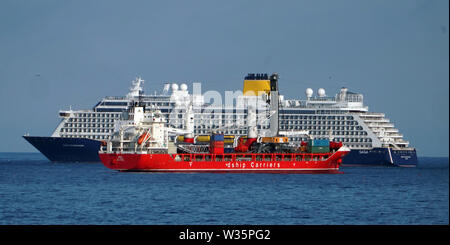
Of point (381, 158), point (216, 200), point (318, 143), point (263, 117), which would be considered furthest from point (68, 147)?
point (216, 200)

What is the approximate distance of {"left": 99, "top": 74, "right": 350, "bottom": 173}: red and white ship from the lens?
7138cm

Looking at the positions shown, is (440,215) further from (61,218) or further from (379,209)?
(61,218)

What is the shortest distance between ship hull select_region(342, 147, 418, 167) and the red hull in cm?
1935

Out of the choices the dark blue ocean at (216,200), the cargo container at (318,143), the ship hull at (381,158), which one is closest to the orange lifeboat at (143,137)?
the dark blue ocean at (216,200)

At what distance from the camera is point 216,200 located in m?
46.2

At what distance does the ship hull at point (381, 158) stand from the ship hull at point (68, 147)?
30.2m

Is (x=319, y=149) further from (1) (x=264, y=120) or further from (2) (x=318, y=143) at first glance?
(1) (x=264, y=120)

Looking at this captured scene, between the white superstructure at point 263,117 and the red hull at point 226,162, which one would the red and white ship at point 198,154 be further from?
the white superstructure at point 263,117

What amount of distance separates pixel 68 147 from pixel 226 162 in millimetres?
27374

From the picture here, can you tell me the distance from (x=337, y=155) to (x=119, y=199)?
109 feet

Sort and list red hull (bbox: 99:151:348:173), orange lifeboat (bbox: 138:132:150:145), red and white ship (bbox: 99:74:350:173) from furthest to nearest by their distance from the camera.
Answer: red and white ship (bbox: 99:74:350:173) → red hull (bbox: 99:151:348:173) → orange lifeboat (bbox: 138:132:150:145)

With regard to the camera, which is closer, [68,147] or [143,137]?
[143,137]

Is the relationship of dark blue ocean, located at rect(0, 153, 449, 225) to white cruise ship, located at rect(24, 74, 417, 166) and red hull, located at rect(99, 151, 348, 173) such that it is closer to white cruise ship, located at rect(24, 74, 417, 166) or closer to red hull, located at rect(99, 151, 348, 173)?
red hull, located at rect(99, 151, 348, 173)

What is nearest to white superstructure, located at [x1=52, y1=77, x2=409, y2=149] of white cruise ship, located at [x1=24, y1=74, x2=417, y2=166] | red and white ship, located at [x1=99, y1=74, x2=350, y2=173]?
white cruise ship, located at [x1=24, y1=74, x2=417, y2=166]
